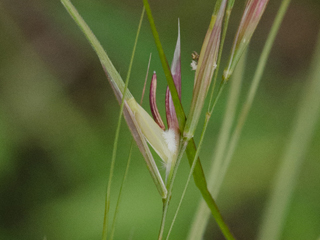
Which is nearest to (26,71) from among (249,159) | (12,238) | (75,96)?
(75,96)

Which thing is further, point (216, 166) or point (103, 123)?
point (103, 123)

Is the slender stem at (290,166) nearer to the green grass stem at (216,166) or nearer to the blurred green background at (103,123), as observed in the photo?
the blurred green background at (103,123)

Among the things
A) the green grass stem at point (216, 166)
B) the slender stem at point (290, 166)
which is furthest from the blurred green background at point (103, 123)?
the green grass stem at point (216, 166)

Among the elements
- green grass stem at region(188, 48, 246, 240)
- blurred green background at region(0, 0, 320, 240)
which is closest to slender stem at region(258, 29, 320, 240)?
blurred green background at region(0, 0, 320, 240)

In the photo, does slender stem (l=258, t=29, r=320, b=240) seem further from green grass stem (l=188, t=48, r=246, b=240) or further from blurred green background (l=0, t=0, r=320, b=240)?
green grass stem (l=188, t=48, r=246, b=240)
